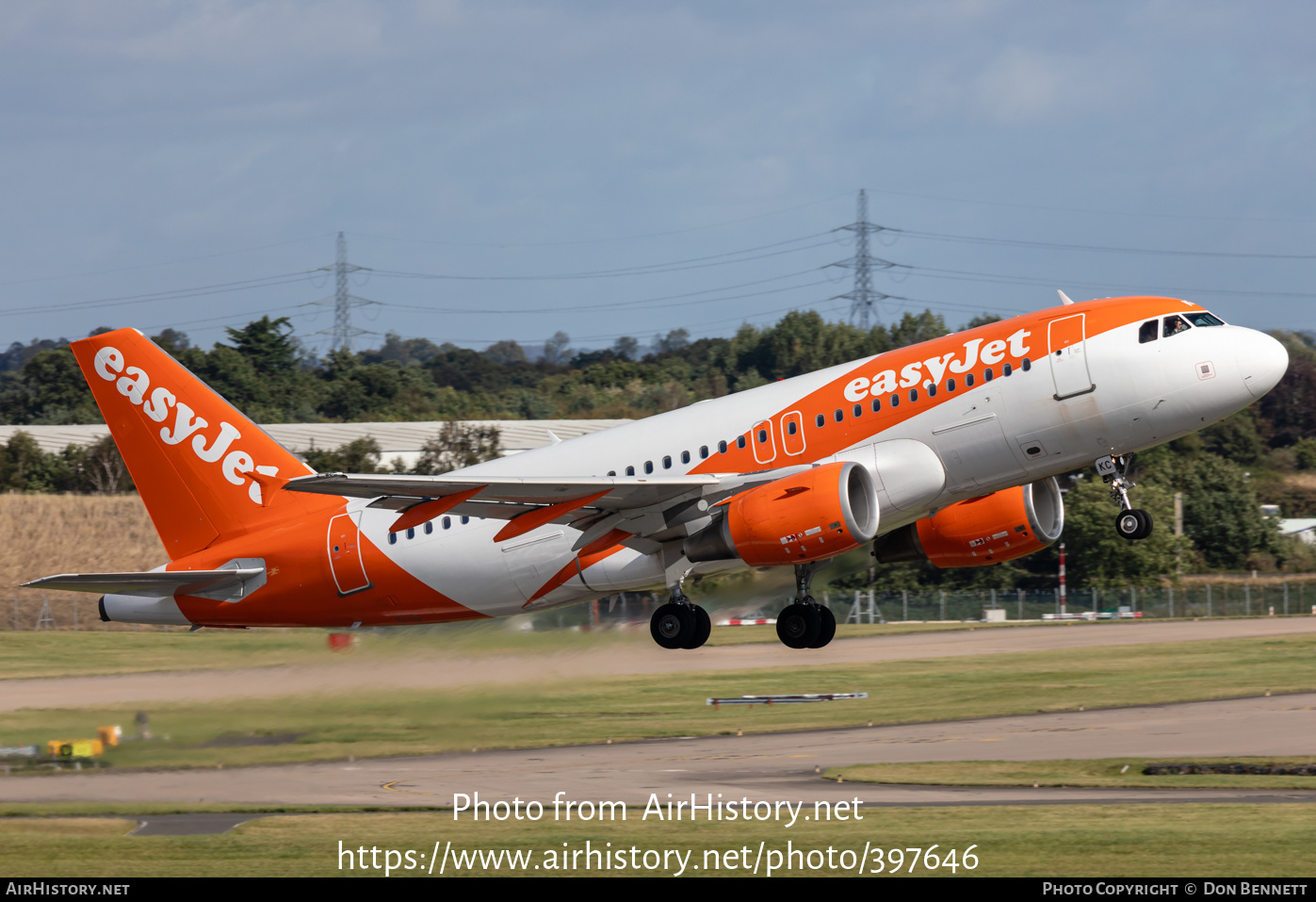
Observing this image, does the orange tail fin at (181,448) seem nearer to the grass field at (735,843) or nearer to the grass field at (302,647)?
the grass field at (302,647)

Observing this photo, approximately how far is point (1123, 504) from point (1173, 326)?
3.80 meters

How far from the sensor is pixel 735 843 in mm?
43594

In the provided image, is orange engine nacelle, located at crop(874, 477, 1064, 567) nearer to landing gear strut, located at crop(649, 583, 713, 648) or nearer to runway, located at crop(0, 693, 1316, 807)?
landing gear strut, located at crop(649, 583, 713, 648)

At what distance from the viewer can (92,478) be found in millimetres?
104812

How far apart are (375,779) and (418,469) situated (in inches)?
1601

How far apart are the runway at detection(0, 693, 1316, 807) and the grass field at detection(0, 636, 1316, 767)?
1.73m

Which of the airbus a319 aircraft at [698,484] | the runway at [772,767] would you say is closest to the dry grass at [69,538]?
the runway at [772,767]

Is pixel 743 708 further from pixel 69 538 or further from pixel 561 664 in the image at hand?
pixel 69 538

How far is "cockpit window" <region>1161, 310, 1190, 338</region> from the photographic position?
98.4 feet

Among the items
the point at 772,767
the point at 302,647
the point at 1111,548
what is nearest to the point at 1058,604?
the point at 1111,548

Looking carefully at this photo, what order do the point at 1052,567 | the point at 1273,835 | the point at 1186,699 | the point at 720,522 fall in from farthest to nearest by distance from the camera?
the point at 1052,567, the point at 1186,699, the point at 1273,835, the point at 720,522

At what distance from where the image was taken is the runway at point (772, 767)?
169 feet

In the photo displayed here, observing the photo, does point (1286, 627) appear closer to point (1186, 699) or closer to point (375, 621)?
point (1186, 699)
